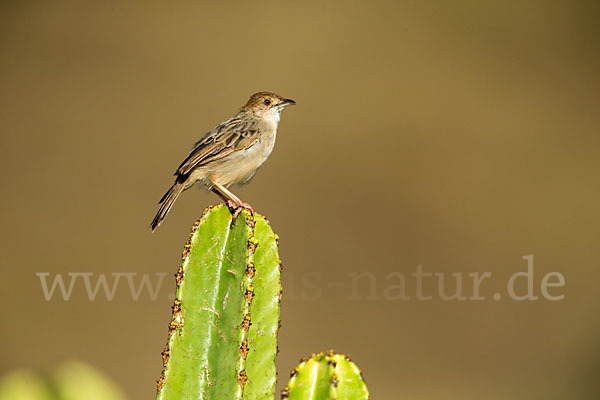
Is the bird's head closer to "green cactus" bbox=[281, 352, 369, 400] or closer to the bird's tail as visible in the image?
the bird's tail

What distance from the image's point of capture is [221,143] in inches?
172

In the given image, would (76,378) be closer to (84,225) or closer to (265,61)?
(84,225)

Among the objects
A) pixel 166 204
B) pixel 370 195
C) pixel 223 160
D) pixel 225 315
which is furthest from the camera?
pixel 370 195

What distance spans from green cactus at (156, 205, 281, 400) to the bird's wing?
1243mm

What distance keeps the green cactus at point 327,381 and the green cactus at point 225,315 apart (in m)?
0.44

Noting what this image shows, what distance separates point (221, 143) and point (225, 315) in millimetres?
1645

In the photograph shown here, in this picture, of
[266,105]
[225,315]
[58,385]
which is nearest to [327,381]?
[225,315]

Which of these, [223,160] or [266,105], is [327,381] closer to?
[223,160]

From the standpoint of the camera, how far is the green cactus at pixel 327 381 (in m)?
2.29

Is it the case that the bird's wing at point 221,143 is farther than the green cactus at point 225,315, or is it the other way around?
the bird's wing at point 221,143

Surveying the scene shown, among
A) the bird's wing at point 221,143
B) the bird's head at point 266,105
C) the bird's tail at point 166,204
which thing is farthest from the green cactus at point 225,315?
the bird's head at point 266,105

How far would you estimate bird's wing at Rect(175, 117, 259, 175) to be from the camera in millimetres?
4258

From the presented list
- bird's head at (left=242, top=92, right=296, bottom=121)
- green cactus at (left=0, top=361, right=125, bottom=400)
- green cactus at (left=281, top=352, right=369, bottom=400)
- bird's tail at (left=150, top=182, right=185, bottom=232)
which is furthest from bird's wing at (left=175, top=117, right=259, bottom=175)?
green cactus at (left=281, top=352, right=369, bottom=400)

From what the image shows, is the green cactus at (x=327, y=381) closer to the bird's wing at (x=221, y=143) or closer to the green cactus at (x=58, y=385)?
the green cactus at (x=58, y=385)
